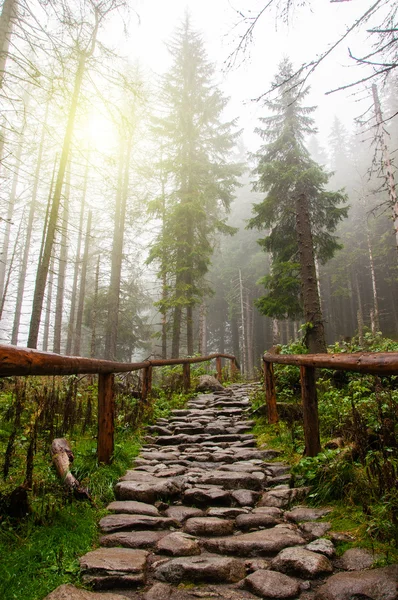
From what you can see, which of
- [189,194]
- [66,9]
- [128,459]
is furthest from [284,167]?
[128,459]

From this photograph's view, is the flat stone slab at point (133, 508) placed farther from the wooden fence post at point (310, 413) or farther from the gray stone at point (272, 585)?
the wooden fence post at point (310, 413)

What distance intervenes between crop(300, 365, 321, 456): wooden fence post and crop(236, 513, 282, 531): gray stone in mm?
1195

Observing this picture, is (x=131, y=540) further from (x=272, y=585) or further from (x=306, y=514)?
(x=306, y=514)

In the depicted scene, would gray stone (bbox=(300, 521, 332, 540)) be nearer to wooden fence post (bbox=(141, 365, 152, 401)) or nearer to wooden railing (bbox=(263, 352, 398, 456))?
wooden railing (bbox=(263, 352, 398, 456))

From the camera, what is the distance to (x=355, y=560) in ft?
6.66

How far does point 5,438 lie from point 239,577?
11.5 feet

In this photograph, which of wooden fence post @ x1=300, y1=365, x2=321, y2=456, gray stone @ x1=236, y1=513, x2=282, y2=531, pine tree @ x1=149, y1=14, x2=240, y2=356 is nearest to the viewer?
gray stone @ x1=236, y1=513, x2=282, y2=531

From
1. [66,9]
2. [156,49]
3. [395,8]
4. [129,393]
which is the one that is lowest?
[129,393]

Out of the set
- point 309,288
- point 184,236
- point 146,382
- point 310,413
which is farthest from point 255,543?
point 184,236

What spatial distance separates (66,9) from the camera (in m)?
7.64

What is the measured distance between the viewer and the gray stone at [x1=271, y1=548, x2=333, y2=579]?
1.95 meters

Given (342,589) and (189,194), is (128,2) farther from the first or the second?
(342,589)

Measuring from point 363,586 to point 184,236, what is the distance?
15929 millimetres

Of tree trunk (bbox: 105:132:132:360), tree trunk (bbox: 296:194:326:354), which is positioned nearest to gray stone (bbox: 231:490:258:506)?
tree trunk (bbox: 296:194:326:354)
